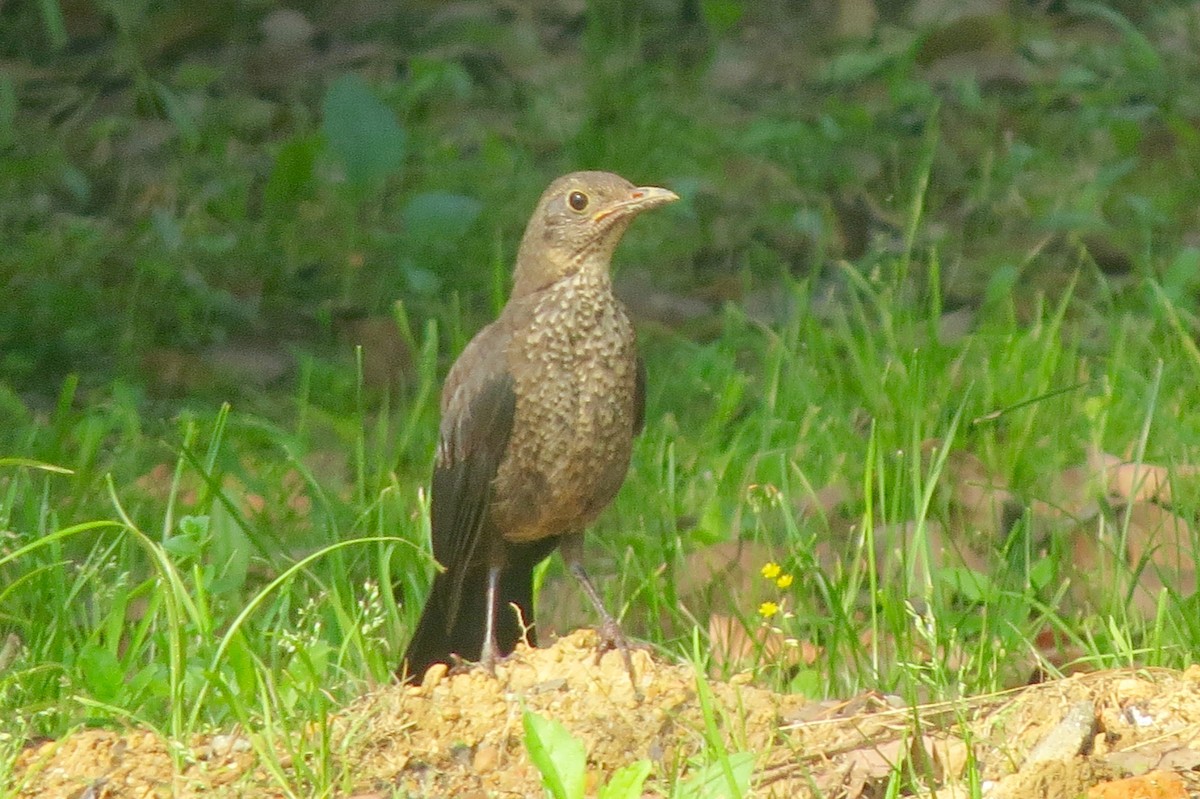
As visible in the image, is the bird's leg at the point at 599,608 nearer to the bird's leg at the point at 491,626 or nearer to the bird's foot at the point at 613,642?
the bird's foot at the point at 613,642

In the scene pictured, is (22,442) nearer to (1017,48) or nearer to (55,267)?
(55,267)

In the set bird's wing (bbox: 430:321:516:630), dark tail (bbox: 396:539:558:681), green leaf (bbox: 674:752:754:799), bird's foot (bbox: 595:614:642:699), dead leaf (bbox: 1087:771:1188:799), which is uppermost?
bird's wing (bbox: 430:321:516:630)

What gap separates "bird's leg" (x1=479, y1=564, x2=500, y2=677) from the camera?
448cm

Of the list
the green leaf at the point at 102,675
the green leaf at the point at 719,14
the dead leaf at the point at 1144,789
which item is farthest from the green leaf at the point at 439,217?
the dead leaf at the point at 1144,789

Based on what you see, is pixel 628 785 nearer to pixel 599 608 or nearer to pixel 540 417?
pixel 599 608

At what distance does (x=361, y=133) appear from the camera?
316 inches

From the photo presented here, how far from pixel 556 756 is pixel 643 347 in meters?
3.48

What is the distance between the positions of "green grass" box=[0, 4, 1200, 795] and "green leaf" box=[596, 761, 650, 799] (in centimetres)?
14

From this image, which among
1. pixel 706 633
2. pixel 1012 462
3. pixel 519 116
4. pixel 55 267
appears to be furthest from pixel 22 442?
pixel 519 116

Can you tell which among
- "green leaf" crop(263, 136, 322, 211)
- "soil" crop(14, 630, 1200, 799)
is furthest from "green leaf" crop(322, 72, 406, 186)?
"soil" crop(14, 630, 1200, 799)

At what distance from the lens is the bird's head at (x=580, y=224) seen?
4781mm

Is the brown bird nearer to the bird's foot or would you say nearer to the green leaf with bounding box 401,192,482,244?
the bird's foot

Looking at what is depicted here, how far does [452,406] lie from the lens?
15.5 ft

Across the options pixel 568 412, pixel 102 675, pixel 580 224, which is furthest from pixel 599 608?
pixel 102 675
